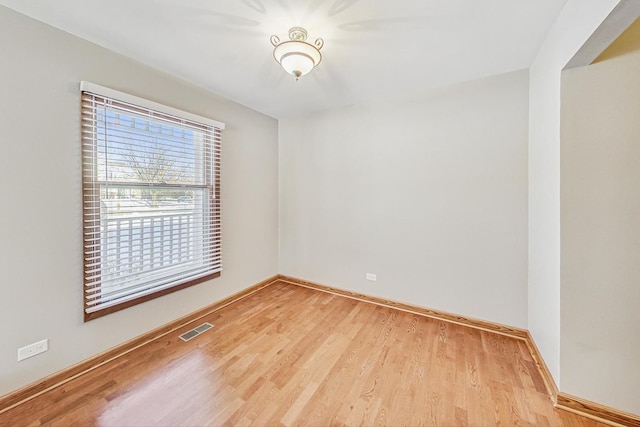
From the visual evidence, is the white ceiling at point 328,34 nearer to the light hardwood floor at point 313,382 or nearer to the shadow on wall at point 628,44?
the shadow on wall at point 628,44

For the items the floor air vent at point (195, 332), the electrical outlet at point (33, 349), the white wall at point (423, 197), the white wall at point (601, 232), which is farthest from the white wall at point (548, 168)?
the electrical outlet at point (33, 349)

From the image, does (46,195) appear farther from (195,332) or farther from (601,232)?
(601,232)

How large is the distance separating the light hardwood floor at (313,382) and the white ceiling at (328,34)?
255cm

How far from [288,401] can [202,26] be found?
2.66 meters

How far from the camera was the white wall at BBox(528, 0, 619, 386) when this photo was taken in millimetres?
1443

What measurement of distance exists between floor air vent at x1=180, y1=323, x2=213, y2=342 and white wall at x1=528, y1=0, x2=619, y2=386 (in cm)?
289

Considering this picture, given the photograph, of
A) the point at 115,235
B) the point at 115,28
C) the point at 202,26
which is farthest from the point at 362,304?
the point at 115,28

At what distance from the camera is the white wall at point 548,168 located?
1443 millimetres

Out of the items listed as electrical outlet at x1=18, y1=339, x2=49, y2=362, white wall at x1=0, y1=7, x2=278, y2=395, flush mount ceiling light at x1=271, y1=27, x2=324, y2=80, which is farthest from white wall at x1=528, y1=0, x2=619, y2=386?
electrical outlet at x1=18, y1=339, x2=49, y2=362

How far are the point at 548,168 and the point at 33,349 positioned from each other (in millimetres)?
3857

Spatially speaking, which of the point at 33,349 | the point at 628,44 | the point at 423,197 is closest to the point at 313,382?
the point at 33,349

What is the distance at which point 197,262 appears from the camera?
2.77 m

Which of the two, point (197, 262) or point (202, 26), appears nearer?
point (202, 26)

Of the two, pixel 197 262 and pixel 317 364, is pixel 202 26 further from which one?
pixel 317 364
